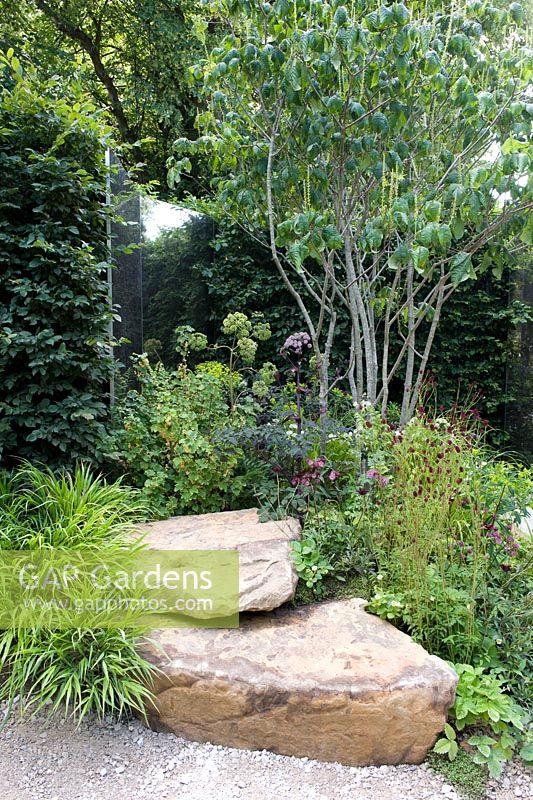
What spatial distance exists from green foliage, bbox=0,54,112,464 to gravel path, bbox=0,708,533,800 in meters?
1.38

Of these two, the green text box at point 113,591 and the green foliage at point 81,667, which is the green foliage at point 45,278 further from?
the green foliage at point 81,667

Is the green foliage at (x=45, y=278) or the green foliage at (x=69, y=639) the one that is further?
the green foliage at (x=45, y=278)

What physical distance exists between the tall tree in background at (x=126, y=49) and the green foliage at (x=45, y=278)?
3981 mm

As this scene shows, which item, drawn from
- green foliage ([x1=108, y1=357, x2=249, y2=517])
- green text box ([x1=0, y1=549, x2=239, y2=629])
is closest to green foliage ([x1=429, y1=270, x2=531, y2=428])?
green foliage ([x1=108, y1=357, x2=249, y2=517])

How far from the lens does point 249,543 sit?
2.57 meters

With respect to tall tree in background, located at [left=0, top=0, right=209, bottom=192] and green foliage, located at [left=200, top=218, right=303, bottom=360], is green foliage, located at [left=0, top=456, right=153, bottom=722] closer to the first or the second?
green foliage, located at [left=200, top=218, right=303, bottom=360]

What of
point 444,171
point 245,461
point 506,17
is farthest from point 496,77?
point 245,461

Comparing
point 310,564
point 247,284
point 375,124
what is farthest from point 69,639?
point 247,284

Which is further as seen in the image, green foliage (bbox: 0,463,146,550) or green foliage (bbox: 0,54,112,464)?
green foliage (bbox: 0,54,112,464)

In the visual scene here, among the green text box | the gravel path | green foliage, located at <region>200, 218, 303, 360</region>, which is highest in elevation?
green foliage, located at <region>200, 218, 303, 360</region>

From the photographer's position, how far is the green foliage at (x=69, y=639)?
6.23ft

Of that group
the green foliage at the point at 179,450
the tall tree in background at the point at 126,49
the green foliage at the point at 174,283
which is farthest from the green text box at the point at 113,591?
the tall tree in background at the point at 126,49

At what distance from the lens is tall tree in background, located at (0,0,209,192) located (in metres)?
6.80

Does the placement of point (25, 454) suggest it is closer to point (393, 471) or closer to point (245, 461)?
point (245, 461)
